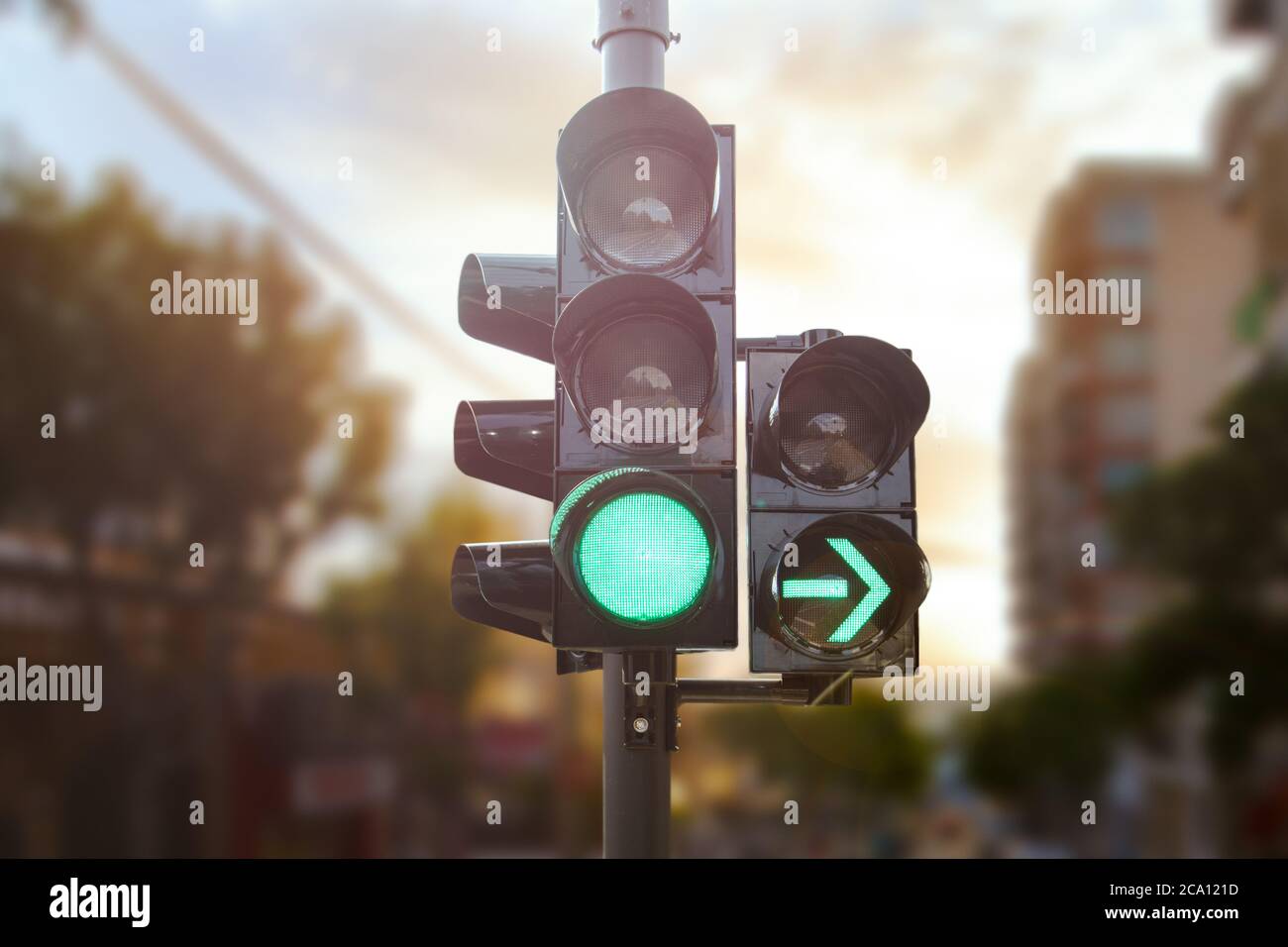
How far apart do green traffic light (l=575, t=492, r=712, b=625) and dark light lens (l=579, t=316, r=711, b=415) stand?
0.37m

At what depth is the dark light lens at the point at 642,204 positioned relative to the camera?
343 cm

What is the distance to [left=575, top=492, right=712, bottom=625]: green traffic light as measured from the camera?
306 cm

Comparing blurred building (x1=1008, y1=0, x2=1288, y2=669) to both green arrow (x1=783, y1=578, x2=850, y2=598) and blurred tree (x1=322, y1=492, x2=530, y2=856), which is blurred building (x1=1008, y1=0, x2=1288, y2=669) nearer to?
blurred tree (x1=322, y1=492, x2=530, y2=856)

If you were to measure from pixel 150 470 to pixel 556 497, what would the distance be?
57.9 feet

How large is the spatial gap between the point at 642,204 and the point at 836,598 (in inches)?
50.7

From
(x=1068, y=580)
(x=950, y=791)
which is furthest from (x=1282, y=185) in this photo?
(x=950, y=791)

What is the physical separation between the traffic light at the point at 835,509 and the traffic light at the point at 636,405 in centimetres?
19

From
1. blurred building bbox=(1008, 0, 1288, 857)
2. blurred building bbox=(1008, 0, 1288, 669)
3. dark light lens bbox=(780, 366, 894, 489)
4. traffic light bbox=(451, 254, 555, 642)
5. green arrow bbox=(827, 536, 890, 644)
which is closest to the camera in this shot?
green arrow bbox=(827, 536, 890, 644)

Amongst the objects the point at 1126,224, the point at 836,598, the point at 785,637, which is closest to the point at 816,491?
the point at 836,598

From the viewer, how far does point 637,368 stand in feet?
10.9

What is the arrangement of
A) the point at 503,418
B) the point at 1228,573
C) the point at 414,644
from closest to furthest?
1. the point at 503,418
2. the point at 1228,573
3. the point at 414,644

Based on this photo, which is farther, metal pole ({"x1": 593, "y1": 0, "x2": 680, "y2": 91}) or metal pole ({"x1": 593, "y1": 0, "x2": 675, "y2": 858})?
metal pole ({"x1": 593, "y1": 0, "x2": 680, "y2": 91})

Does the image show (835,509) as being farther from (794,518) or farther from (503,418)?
(503,418)

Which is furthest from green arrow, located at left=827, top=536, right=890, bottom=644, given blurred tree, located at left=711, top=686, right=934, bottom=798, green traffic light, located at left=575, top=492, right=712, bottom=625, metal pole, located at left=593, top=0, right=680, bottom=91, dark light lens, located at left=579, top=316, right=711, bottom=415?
blurred tree, located at left=711, top=686, right=934, bottom=798
